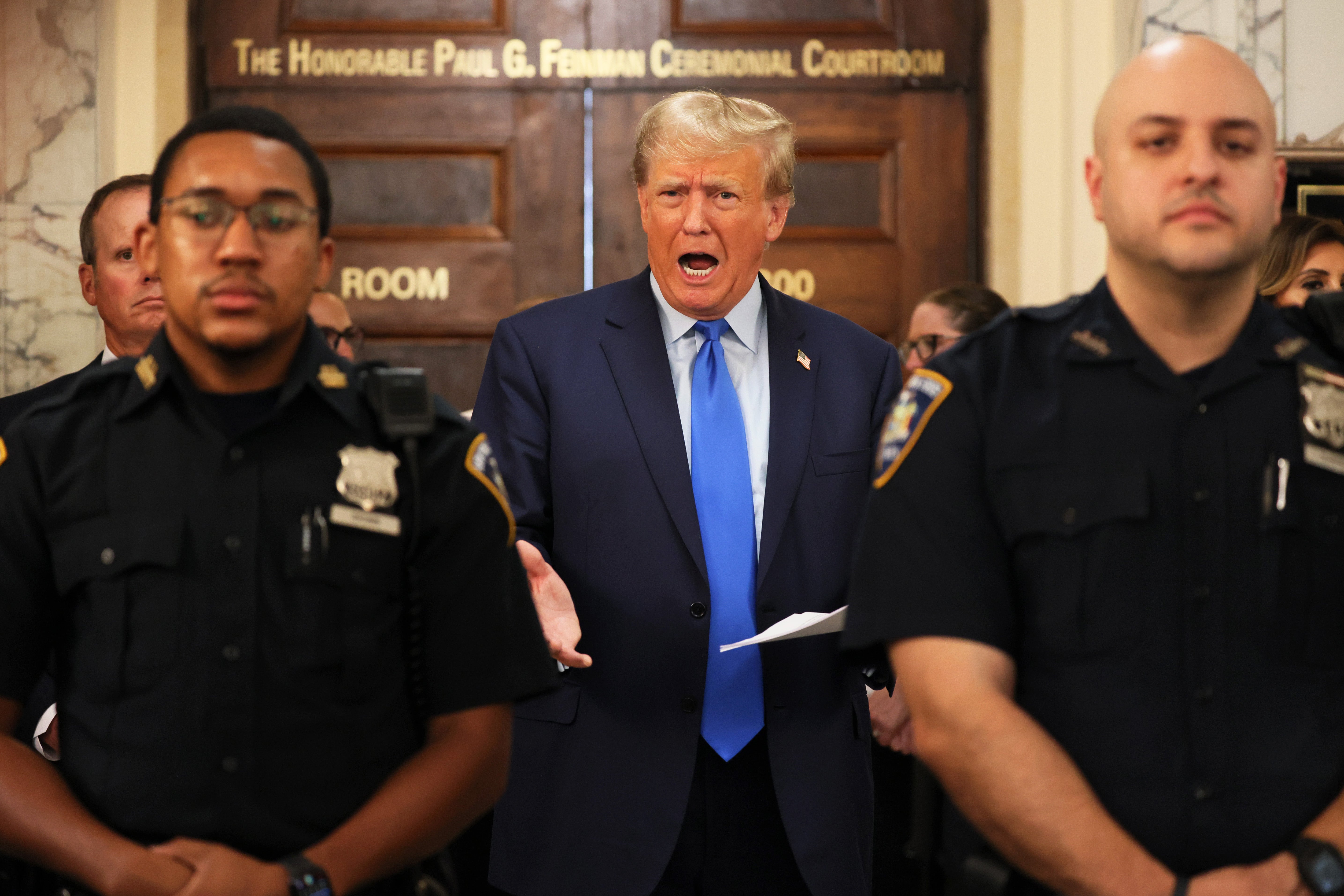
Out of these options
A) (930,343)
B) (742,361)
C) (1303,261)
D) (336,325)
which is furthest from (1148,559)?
(336,325)

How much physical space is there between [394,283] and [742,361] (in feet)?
8.75

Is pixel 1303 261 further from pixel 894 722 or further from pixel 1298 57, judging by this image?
pixel 894 722

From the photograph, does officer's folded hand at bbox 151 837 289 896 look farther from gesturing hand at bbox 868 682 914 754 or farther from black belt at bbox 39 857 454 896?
gesturing hand at bbox 868 682 914 754

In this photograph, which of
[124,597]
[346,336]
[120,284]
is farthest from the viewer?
[346,336]

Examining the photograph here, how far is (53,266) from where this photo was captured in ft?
14.8

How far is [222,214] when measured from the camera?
1708 mm

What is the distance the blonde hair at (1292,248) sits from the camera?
3191 millimetres

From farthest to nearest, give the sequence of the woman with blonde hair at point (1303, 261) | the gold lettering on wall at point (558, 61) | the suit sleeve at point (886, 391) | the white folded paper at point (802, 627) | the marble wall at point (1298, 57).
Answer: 1. the gold lettering on wall at point (558, 61)
2. the marble wall at point (1298, 57)
3. the woman with blonde hair at point (1303, 261)
4. the suit sleeve at point (886, 391)
5. the white folded paper at point (802, 627)

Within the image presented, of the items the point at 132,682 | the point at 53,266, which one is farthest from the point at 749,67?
the point at 132,682

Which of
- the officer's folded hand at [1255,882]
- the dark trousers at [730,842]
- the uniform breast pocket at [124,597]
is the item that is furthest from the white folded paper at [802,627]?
the uniform breast pocket at [124,597]

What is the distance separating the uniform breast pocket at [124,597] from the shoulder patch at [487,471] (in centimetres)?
37

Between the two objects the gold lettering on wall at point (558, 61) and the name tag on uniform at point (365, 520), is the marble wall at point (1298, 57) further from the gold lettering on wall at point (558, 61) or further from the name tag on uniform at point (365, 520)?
the name tag on uniform at point (365, 520)

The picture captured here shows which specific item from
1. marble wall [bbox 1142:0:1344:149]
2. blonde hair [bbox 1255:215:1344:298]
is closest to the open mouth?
blonde hair [bbox 1255:215:1344:298]

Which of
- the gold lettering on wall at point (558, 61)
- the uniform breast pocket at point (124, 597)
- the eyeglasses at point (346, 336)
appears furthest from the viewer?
the gold lettering on wall at point (558, 61)
